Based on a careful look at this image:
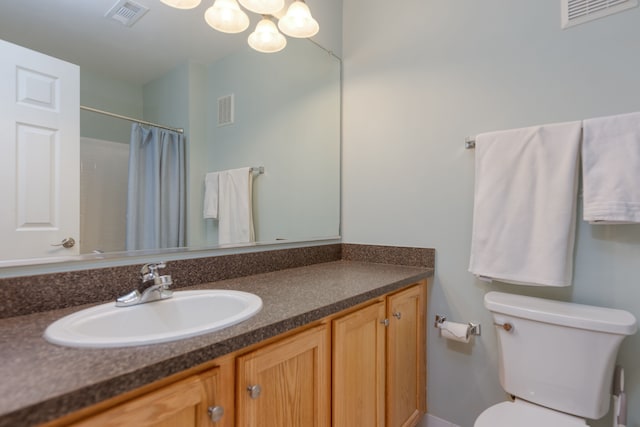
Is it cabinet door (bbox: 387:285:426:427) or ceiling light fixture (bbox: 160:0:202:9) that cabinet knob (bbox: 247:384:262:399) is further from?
ceiling light fixture (bbox: 160:0:202:9)

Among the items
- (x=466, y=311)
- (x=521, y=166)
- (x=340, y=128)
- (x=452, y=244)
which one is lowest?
(x=466, y=311)

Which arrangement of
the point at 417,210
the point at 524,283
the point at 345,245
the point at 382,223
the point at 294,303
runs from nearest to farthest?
the point at 294,303, the point at 524,283, the point at 417,210, the point at 382,223, the point at 345,245

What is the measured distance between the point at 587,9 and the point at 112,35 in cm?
176

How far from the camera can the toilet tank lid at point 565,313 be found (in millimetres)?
1008

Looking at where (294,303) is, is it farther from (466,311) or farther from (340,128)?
(340,128)

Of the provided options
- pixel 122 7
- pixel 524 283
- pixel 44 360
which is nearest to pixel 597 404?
pixel 524 283

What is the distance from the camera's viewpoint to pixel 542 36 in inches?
50.9

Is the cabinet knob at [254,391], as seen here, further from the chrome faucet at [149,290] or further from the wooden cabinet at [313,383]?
the chrome faucet at [149,290]

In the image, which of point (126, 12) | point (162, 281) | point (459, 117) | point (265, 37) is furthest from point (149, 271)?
point (459, 117)

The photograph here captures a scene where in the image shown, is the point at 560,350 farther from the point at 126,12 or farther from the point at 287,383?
the point at 126,12

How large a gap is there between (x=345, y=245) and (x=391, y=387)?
2.69 feet

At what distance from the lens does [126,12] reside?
1.06 metres

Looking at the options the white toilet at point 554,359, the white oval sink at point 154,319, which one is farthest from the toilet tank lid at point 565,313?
the white oval sink at point 154,319

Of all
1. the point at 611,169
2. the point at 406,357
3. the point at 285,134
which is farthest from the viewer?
the point at 285,134
